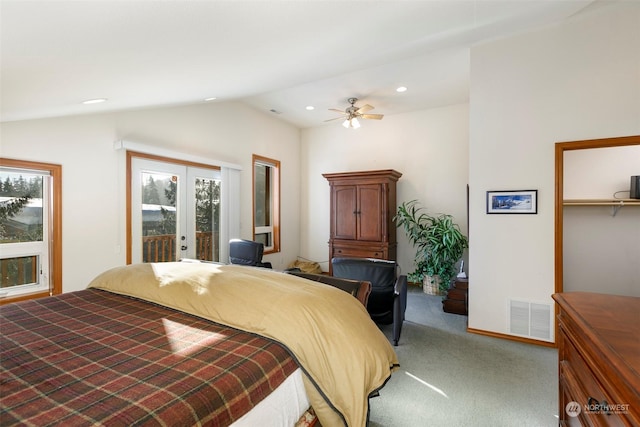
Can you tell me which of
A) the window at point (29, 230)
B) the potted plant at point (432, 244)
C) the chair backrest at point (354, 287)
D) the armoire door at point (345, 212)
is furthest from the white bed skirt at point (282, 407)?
the armoire door at point (345, 212)

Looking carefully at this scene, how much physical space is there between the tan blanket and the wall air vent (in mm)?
2162

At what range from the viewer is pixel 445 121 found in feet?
17.3

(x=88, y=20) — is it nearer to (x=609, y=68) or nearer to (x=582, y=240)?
(x=609, y=68)

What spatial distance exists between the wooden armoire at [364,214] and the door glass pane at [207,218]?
2127mm

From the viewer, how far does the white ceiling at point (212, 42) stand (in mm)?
1306

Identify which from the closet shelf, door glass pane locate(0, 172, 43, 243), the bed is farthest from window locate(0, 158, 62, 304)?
the closet shelf

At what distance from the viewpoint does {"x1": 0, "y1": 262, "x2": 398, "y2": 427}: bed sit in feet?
3.05

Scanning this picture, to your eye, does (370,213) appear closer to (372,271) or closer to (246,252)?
(372,271)

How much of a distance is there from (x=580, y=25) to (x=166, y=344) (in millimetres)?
4332

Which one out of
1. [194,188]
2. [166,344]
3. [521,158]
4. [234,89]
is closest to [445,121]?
[521,158]

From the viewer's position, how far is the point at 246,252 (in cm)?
387

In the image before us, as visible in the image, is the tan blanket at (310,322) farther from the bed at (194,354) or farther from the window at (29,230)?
the window at (29,230)

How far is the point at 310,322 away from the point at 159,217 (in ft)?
10.8

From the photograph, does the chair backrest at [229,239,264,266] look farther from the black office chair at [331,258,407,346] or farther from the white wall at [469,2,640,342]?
the white wall at [469,2,640,342]
